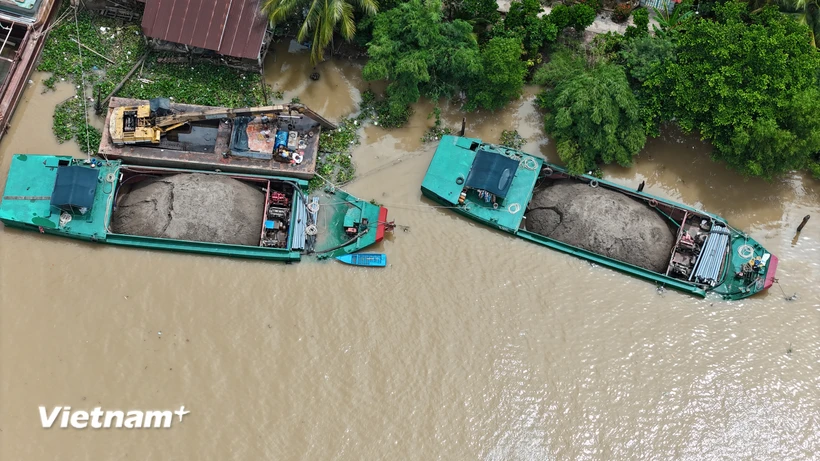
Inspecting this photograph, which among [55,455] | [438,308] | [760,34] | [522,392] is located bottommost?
[55,455]

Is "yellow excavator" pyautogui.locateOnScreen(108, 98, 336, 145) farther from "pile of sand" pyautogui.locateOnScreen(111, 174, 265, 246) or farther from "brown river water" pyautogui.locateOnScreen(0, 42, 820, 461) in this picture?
"brown river water" pyautogui.locateOnScreen(0, 42, 820, 461)

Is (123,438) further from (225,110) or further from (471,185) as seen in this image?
(471,185)

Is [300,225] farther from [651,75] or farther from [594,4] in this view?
[594,4]

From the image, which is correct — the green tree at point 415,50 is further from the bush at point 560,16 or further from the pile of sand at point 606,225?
the pile of sand at point 606,225

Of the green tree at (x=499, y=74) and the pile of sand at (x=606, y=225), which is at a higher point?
the green tree at (x=499, y=74)

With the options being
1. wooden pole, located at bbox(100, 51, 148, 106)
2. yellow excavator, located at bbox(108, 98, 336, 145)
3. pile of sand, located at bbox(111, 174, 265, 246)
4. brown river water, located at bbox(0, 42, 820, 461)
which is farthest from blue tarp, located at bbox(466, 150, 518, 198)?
wooden pole, located at bbox(100, 51, 148, 106)

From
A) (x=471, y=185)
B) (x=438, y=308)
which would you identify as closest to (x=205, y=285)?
(x=438, y=308)

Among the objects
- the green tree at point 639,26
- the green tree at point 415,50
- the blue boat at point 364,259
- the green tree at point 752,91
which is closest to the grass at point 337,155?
the green tree at point 415,50
